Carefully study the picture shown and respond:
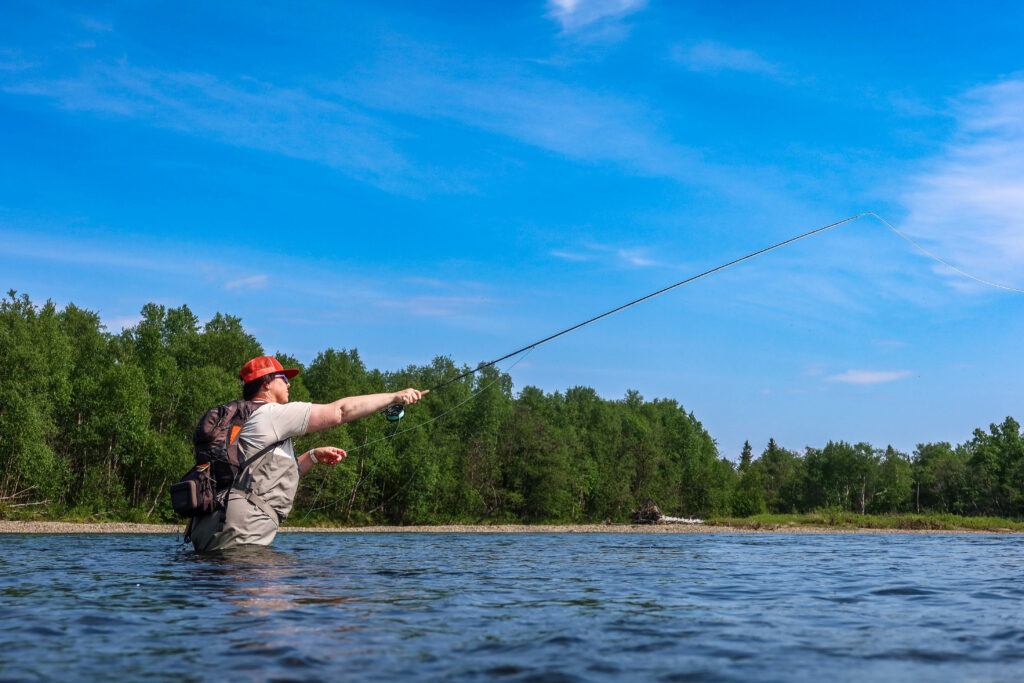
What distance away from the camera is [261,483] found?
35.9 ft

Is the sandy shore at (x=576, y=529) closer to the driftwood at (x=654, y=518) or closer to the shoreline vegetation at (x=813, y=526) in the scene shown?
the shoreline vegetation at (x=813, y=526)

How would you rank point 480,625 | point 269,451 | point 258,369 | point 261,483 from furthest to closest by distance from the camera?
1. point 258,369
2. point 261,483
3. point 269,451
4. point 480,625

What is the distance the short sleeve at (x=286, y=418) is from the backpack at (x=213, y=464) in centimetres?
26

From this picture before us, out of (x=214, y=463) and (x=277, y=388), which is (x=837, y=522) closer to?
(x=277, y=388)

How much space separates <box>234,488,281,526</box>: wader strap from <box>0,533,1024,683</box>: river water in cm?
50

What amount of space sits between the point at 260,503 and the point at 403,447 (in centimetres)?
7026

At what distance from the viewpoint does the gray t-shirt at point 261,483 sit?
10.7 m

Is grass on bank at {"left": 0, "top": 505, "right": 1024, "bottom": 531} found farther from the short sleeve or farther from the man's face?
the short sleeve

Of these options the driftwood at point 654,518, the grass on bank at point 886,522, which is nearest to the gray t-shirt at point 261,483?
the grass on bank at point 886,522

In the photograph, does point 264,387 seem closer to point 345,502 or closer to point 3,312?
point 3,312

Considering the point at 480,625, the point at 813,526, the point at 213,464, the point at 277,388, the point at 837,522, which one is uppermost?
the point at 277,388

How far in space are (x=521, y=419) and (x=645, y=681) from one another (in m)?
89.0

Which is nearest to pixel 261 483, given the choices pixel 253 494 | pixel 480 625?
pixel 253 494

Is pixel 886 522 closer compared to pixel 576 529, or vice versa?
pixel 576 529
